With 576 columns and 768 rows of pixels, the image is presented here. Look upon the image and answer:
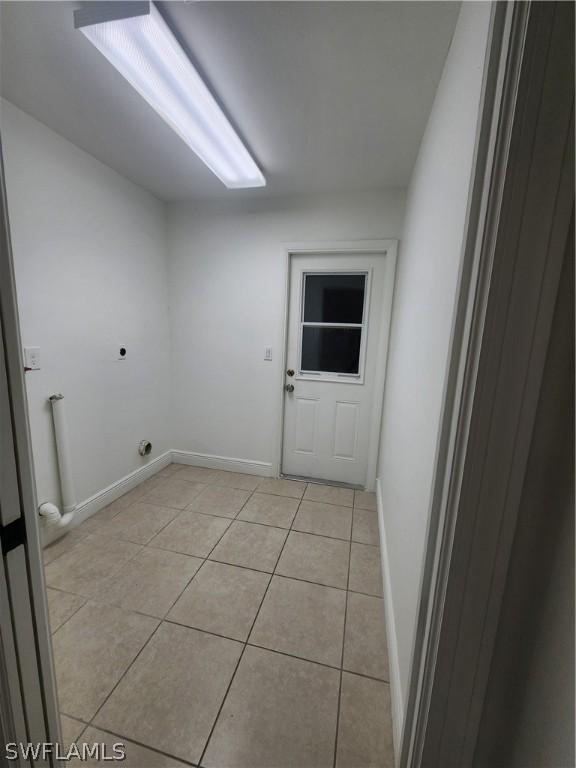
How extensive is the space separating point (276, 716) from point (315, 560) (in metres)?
0.80

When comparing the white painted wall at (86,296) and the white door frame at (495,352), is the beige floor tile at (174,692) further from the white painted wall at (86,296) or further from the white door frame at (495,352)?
the white painted wall at (86,296)

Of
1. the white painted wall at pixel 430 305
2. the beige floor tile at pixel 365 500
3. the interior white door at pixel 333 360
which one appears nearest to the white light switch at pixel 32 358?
the interior white door at pixel 333 360

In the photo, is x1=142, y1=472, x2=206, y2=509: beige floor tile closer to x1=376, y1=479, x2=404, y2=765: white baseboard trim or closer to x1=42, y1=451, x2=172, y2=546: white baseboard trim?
x1=42, y1=451, x2=172, y2=546: white baseboard trim

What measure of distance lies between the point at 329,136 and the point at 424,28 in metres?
0.69

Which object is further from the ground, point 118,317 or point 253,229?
point 253,229

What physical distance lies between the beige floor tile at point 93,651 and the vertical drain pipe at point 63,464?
66 centimetres

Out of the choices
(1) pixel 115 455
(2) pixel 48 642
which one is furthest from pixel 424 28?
(1) pixel 115 455

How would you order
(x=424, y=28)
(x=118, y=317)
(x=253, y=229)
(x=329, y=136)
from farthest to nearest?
(x=253, y=229) < (x=118, y=317) < (x=329, y=136) < (x=424, y=28)

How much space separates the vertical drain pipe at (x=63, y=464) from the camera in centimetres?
188

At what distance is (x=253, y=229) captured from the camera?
102 inches

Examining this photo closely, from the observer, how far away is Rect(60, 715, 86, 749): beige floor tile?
1.01m

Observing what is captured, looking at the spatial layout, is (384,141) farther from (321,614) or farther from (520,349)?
(321,614)

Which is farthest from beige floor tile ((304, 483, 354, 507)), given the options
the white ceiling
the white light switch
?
the white ceiling

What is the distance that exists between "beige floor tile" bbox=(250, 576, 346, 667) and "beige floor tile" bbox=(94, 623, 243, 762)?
0.17 meters
